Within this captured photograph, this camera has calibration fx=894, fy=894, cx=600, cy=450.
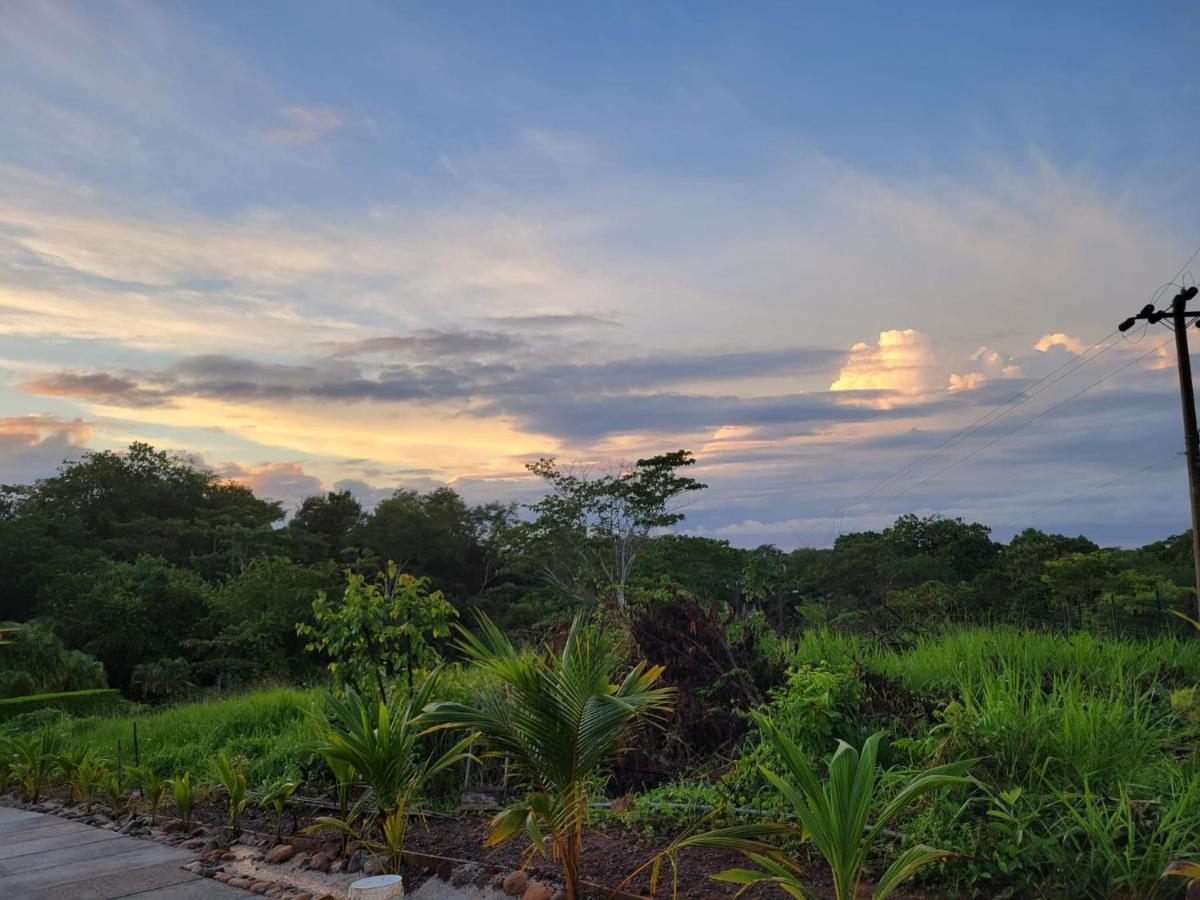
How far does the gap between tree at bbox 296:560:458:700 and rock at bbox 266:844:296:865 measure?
4.91 ft

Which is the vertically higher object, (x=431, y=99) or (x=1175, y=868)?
(x=431, y=99)

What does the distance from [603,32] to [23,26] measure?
477 cm

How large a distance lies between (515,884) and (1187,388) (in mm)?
15112

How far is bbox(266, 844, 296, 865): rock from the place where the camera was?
17.7 ft

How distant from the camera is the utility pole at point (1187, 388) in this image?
1432 cm

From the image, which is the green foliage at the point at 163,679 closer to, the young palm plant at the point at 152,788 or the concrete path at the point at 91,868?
the young palm plant at the point at 152,788

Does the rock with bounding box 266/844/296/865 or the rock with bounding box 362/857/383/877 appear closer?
the rock with bounding box 362/857/383/877

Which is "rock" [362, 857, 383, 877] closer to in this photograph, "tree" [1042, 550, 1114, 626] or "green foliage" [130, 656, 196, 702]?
"green foliage" [130, 656, 196, 702]

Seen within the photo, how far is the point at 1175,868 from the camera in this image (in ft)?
9.71

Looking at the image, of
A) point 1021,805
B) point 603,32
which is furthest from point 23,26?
point 1021,805

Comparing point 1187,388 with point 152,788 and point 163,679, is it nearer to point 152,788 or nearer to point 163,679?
point 152,788

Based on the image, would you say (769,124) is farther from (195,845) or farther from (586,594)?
(586,594)

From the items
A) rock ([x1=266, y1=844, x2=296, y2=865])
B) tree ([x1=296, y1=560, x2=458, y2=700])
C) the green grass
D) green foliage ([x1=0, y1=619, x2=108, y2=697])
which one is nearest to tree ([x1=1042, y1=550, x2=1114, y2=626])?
the green grass

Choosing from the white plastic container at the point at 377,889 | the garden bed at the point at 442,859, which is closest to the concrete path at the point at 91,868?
the garden bed at the point at 442,859
